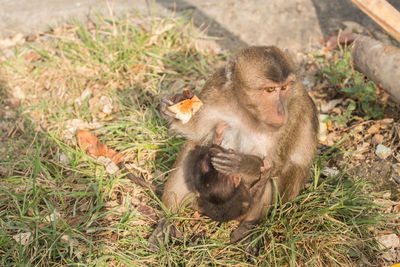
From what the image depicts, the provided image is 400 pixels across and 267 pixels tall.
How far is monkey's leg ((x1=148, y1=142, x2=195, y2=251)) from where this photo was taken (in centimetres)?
287

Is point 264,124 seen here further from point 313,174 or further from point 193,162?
point 313,174

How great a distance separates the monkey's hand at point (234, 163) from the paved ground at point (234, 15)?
2.21 meters

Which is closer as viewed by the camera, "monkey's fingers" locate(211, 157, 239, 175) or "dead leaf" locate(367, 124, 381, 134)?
"monkey's fingers" locate(211, 157, 239, 175)

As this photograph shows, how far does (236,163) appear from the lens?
2.42 meters

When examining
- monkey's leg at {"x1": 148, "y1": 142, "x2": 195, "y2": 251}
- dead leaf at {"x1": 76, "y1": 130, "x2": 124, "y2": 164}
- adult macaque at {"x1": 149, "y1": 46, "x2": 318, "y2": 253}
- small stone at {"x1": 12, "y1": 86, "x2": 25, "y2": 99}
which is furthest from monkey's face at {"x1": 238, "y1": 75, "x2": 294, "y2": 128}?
small stone at {"x1": 12, "y1": 86, "x2": 25, "y2": 99}

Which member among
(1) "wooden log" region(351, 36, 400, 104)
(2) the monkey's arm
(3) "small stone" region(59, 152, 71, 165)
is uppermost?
(1) "wooden log" region(351, 36, 400, 104)

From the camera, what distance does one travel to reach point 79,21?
14.3 ft

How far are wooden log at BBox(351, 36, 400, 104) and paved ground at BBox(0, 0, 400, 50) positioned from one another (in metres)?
1.12

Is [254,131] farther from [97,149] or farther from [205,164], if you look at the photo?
[97,149]

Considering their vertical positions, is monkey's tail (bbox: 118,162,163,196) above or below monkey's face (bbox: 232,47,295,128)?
below

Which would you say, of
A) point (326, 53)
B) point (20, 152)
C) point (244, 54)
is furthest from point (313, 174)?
point (20, 152)

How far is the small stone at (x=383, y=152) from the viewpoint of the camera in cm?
326

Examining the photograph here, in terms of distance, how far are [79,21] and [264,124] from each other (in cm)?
270

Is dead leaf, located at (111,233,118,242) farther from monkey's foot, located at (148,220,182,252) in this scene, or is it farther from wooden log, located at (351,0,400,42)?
wooden log, located at (351,0,400,42)
